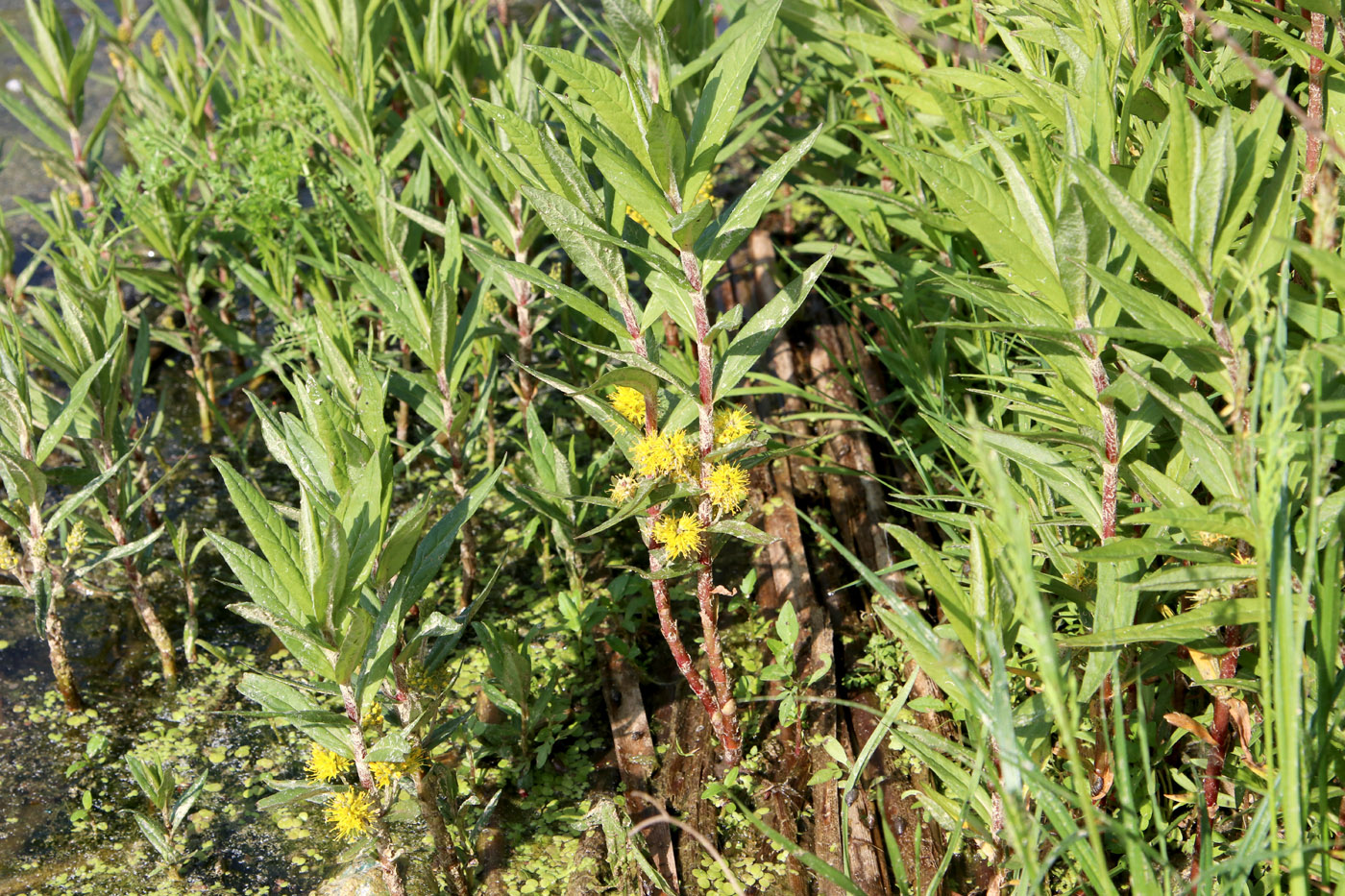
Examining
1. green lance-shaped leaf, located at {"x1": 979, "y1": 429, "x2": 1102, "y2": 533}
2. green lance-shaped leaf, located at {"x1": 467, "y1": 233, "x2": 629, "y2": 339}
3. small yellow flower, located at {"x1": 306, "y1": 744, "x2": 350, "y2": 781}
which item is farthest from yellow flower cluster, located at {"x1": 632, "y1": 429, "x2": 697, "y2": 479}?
small yellow flower, located at {"x1": 306, "y1": 744, "x2": 350, "y2": 781}

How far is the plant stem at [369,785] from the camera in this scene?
2053mm

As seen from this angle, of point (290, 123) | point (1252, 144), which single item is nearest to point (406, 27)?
point (290, 123)

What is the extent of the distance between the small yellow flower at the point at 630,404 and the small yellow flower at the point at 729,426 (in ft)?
0.54

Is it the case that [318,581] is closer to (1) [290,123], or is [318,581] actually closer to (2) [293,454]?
(2) [293,454]

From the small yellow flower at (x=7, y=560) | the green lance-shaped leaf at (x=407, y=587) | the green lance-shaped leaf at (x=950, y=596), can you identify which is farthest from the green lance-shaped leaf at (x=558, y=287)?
the small yellow flower at (x=7, y=560)

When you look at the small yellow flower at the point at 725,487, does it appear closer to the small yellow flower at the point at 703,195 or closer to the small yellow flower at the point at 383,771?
the small yellow flower at the point at 703,195

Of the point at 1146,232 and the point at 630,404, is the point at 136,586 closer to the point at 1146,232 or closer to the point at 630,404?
the point at 630,404

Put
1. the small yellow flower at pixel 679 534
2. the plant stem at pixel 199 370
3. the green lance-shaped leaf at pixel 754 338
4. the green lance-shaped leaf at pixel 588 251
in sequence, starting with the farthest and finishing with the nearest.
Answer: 1. the plant stem at pixel 199 370
2. the small yellow flower at pixel 679 534
3. the green lance-shaped leaf at pixel 754 338
4. the green lance-shaped leaf at pixel 588 251

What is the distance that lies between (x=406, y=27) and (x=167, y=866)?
287 centimetres

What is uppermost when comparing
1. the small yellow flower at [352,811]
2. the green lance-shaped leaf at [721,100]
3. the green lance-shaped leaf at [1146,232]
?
the green lance-shaped leaf at [721,100]

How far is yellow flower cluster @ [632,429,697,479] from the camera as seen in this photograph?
2248 millimetres

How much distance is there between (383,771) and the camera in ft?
7.11

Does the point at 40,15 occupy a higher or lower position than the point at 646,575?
higher

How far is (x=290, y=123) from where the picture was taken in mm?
4078
